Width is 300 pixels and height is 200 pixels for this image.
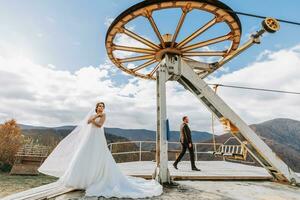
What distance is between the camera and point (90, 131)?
5.13m

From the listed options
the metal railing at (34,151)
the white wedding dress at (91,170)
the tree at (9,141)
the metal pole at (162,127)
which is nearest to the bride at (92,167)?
the white wedding dress at (91,170)

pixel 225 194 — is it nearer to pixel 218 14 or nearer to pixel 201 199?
pixel 201 199

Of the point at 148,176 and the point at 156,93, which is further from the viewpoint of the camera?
the point at 148,176

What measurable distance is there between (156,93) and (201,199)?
9.45 feet

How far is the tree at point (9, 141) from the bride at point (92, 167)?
32808 mm

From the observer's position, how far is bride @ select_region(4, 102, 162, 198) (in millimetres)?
4672

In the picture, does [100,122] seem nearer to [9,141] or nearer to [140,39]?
[140,39]

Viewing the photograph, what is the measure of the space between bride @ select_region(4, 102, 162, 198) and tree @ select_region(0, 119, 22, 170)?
32.8 m

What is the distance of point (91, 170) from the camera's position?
478 cm

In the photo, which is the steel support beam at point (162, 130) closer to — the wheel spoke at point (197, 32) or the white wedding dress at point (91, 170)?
the white wedding dress at point (91, 170)

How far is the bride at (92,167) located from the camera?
15.3 feet

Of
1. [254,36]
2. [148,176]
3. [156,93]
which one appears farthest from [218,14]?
[148,176]

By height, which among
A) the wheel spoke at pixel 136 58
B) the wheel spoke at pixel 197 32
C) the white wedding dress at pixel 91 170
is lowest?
the white wedding dress at pixel 91 170

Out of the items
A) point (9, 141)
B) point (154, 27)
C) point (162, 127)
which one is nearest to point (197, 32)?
point (154, 27)
